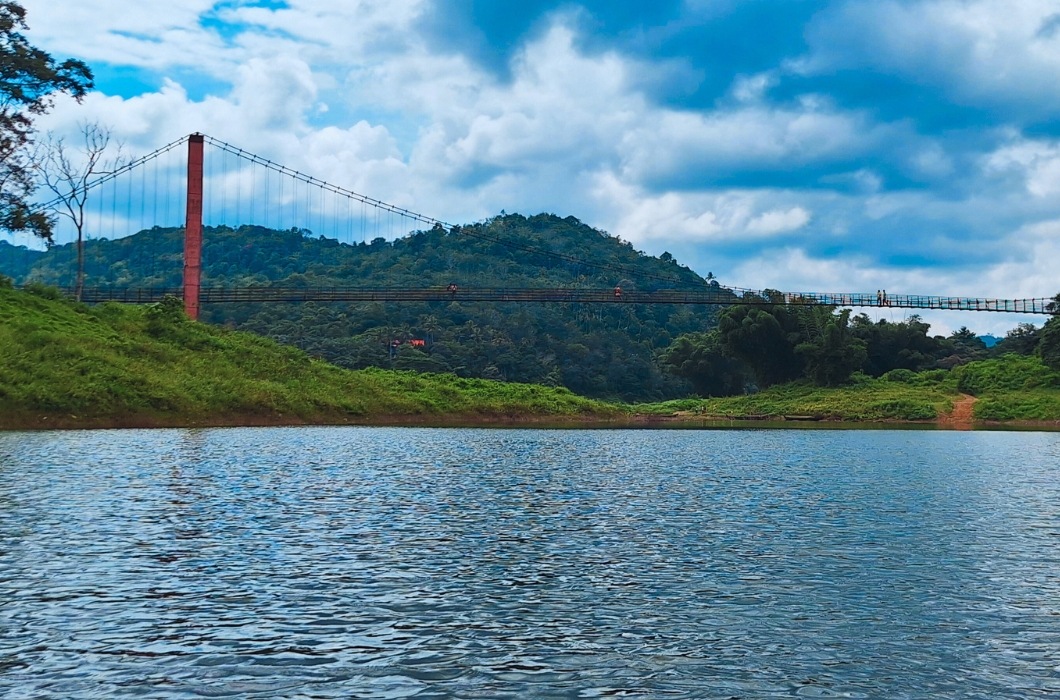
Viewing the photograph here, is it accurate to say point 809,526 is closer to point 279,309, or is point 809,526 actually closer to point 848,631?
point 848,631

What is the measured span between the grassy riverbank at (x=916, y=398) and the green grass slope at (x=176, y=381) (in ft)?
74.4

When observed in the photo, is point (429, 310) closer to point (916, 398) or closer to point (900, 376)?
point (900, 376)

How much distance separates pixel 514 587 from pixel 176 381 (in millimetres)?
37759

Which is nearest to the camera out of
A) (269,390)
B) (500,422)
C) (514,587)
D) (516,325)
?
(514,587)

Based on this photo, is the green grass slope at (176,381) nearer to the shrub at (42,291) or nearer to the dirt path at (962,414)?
the shrub at (42,291)

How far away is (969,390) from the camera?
78375 mm

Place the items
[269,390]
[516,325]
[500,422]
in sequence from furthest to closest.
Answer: [516,325], [500,422], [269,390]

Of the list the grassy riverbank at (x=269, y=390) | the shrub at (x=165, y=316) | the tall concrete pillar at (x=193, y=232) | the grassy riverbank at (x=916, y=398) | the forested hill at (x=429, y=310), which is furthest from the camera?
the forested hill at (x=429, y=310)

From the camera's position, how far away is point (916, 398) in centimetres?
7756

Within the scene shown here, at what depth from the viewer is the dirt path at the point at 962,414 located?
71.2 m

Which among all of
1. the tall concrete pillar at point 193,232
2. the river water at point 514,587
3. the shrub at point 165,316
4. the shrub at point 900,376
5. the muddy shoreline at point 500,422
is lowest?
the river water at point 514,587

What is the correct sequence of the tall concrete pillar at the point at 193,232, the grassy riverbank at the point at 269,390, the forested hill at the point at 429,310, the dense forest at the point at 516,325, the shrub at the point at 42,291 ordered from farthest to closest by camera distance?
the forested hill at the point at 429,310 < the dense forest at the point at 516,325 < the tall concrete pillar at the point at 193,232 < the shrub at the point at 42,291 < the grassy riverbank at the point at 269,390

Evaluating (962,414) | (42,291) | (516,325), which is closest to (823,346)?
→ (962,414)

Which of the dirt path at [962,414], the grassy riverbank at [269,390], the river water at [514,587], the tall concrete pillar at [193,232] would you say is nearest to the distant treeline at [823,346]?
the grassy riverbank at [269,390]
